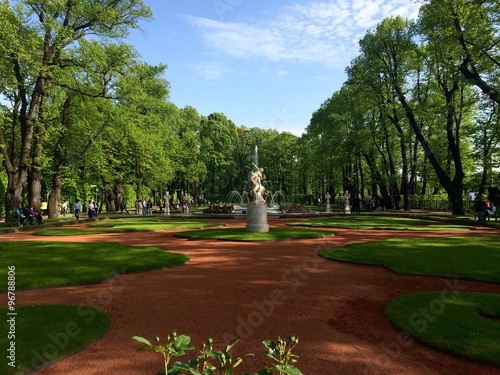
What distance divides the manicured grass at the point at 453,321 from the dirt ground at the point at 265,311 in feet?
0.57

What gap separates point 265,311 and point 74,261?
7.53 meters

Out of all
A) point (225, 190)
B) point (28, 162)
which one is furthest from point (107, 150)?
point (225, 190)

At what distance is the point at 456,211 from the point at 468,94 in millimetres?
16412

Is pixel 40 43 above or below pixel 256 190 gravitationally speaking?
above

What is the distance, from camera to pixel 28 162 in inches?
1064

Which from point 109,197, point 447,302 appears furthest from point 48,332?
point 109,197

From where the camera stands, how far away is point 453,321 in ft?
19.1

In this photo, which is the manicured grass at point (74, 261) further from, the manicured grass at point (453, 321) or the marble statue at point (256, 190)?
the manicured grass at point (453, 321)

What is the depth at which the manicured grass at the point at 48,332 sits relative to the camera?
15.1 feet

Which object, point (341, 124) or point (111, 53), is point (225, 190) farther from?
point (111, 53)

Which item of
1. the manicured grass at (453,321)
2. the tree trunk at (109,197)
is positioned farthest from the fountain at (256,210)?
the tree trunk at (109,197)

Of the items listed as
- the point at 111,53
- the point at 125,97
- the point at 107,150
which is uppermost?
the point at 111,53

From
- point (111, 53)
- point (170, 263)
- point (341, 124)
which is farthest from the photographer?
point (341, 124)

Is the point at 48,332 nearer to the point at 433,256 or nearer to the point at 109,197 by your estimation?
the point at 433,256
